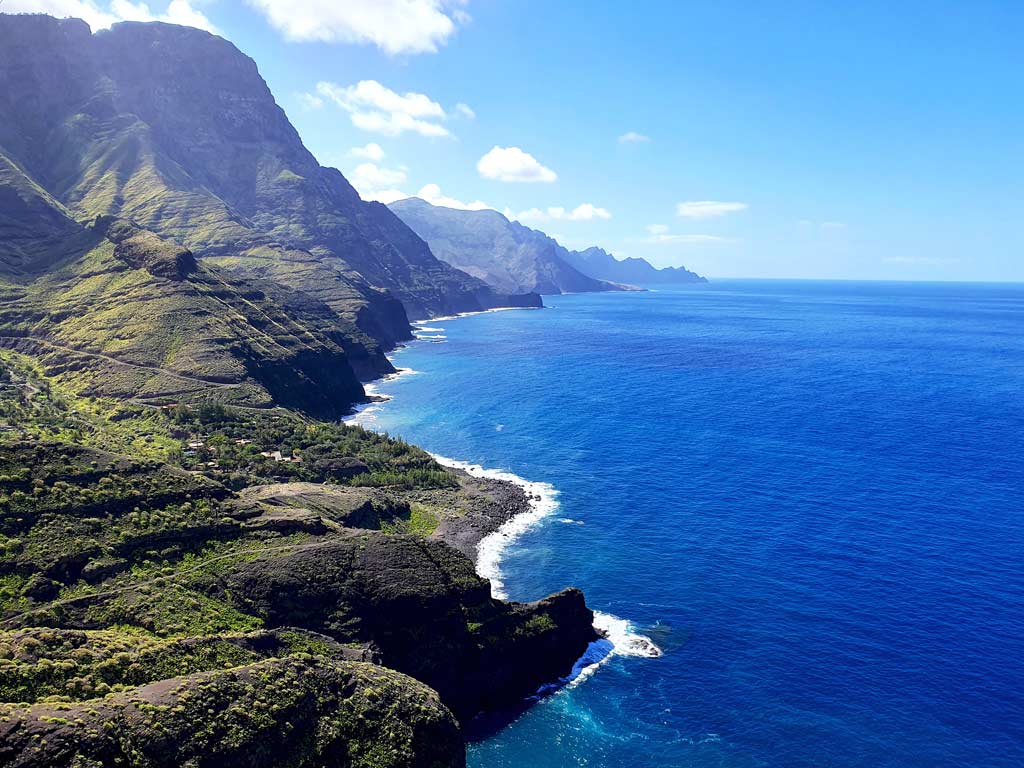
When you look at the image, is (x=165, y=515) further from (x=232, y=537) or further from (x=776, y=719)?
(x=776, y=719)

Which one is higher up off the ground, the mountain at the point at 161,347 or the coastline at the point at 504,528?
the mountain at the point at 161,347

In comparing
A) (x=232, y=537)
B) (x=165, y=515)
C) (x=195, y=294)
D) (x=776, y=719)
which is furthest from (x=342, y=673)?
(x=195, y=294)

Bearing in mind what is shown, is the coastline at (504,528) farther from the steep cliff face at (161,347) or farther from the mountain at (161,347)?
the mountain at (161,347)

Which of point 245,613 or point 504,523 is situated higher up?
point 245,613

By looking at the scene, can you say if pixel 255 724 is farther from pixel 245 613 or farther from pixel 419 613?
pixel 419 613

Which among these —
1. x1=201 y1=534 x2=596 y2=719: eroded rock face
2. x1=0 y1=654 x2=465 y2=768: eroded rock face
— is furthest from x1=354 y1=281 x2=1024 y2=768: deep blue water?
x1=0 y1=654 x2=465 y2=768: eroded rock face

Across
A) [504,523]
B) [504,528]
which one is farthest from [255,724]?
[504,523]

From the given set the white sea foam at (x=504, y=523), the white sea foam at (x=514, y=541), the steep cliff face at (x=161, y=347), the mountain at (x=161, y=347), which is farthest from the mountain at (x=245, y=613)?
the mountain at (x=161, y=347)
